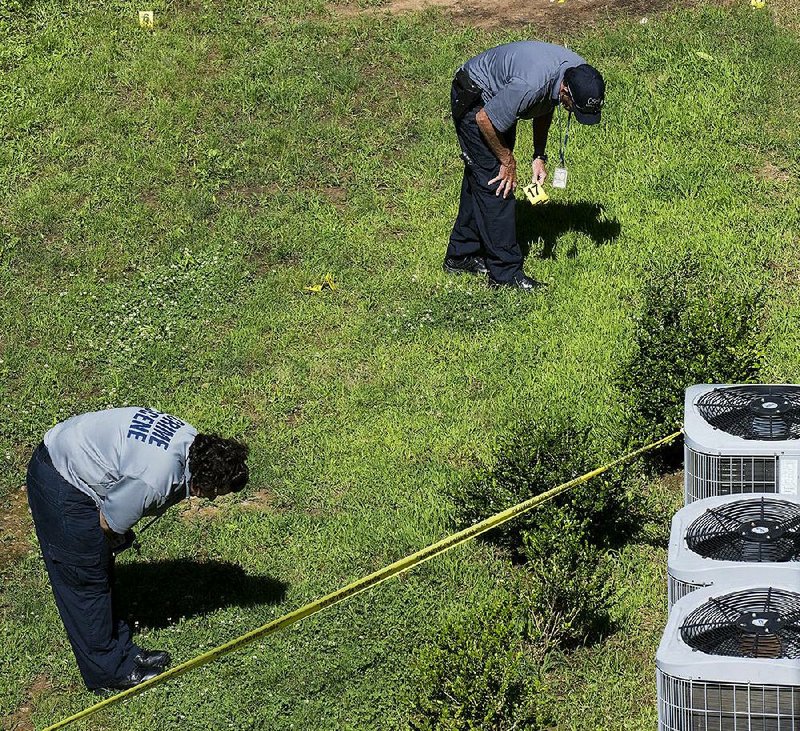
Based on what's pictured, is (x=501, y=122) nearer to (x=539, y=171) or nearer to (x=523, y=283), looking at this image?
(x=539, y=171)

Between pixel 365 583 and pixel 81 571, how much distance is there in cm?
144

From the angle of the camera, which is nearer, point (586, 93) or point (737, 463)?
point (737, 463)

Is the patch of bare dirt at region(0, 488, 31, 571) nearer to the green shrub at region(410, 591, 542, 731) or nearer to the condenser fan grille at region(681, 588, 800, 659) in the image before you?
the green shrub at region(410, 591, 542, 731)

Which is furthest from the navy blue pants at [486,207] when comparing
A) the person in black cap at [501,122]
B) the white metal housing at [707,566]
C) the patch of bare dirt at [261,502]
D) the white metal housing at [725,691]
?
the white metal housing at [725,691]

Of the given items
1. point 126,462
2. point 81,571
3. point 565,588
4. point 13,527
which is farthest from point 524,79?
point 81,571

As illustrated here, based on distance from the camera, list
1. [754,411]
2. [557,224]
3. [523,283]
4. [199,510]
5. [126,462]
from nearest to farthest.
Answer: [126,462]
[754,411]
[199,510]
[523,283]
[557,224]

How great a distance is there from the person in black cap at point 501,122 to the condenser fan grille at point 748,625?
4.24 meters

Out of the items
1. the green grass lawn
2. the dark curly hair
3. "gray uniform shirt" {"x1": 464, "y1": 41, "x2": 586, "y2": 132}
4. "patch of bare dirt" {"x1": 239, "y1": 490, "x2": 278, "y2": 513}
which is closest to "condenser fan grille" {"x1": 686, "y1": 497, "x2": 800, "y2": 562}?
the green grass lawn

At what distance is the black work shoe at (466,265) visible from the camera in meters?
9.57

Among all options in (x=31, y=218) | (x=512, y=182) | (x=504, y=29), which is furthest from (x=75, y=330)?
(x=504, y=29)

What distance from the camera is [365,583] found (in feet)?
22.0

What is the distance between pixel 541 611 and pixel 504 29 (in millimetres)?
7448

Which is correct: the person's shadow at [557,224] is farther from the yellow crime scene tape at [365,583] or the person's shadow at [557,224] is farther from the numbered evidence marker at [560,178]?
the yellow crime scene tape at [365,583]

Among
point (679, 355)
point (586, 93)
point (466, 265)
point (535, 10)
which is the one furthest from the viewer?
point (535, 10)
